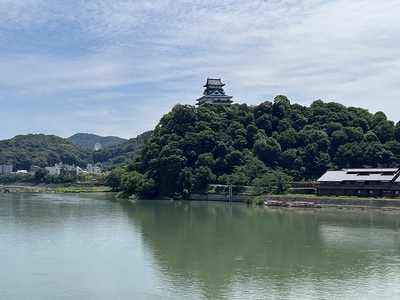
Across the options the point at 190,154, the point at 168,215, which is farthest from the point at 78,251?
the point at 190,154

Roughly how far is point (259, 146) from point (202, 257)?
114 ft

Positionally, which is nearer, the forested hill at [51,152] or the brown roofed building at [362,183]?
the brown roofed building at [362,183]

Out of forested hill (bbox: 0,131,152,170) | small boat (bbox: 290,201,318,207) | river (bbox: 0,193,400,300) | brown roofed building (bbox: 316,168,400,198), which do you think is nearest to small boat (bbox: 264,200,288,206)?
small boat (bbox: 290,201,318,207)

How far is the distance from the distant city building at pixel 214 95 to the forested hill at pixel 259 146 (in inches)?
361

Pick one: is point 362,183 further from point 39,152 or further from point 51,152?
point 51,152

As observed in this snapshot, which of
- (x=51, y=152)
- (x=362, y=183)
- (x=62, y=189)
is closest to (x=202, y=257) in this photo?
(x=362, y=183)

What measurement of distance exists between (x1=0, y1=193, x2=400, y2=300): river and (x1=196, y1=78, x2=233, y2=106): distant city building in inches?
1566

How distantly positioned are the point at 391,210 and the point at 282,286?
2583cm

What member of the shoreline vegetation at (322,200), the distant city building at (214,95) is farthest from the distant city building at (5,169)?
the shoreline vegetation at (322,200)

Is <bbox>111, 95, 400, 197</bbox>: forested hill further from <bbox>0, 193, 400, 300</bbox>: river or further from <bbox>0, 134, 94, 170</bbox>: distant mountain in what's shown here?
<bbox>0, 134, 94, 170</bbox>: distant mountain

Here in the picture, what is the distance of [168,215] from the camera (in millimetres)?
38594

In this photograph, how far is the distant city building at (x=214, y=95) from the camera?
74.6 meters

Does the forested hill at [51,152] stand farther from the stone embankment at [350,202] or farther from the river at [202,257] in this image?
the river at [202,257]

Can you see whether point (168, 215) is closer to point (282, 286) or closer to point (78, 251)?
point (78, 251)
